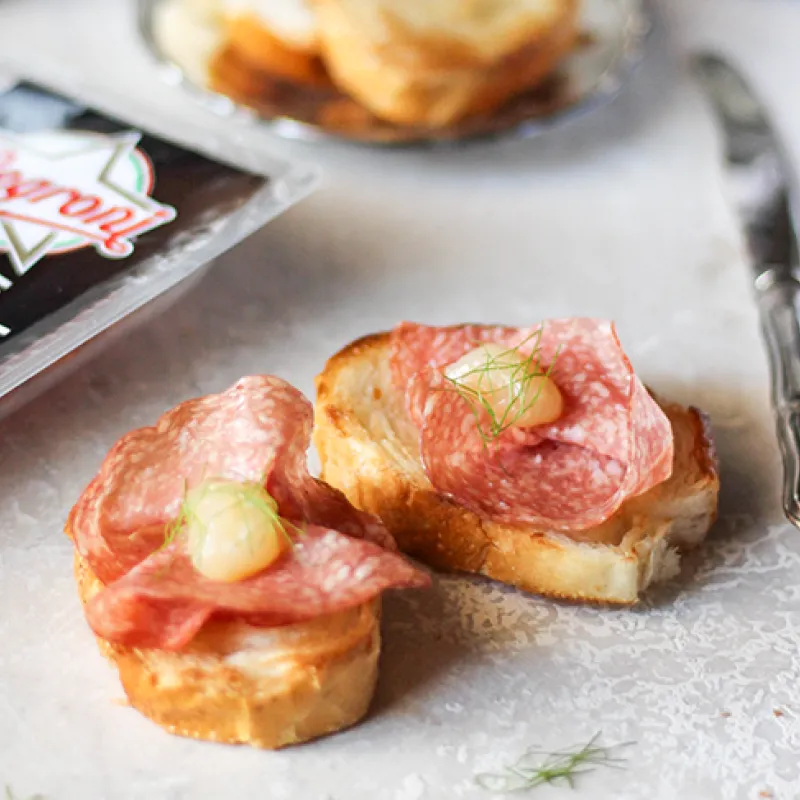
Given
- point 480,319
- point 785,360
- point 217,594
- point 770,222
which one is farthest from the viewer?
point 770,222

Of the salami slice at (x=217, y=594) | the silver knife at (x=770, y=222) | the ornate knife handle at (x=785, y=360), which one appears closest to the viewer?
the salami slice at (x=217, y=594)

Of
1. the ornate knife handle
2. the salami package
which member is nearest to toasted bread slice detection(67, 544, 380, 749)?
the salami package

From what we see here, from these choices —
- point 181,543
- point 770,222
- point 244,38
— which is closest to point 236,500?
point 181,543

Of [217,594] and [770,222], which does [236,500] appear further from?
[770,222]

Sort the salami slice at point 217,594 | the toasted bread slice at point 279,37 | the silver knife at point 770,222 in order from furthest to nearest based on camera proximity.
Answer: the toasted bread slice at point 279,37 → the silver knife at point 770,222 → the salami slice at point 217,594

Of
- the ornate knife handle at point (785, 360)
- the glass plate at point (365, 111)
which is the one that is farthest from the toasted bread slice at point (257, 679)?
the glass plate at point (365, 111)

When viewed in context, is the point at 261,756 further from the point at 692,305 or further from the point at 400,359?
the point at 692,305

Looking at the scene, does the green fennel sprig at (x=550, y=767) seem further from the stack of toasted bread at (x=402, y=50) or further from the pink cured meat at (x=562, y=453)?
the stack of toasted bread at (x=402, y=50)
